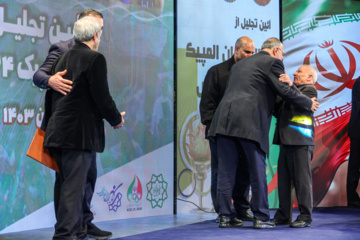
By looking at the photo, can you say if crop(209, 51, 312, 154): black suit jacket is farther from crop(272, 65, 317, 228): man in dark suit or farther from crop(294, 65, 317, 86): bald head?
crop(294, 65, 317, 86): bald head

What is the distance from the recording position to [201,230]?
12.5 feet

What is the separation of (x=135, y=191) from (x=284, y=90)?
1816 millimetres

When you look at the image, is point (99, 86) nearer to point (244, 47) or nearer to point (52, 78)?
point (52, 78)

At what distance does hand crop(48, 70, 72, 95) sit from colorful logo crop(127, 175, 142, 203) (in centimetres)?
204

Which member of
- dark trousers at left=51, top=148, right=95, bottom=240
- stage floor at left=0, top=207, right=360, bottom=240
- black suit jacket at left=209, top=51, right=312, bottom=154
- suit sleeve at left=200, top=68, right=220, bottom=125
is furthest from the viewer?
suit sleeve at left=200, top=68, right=220, bottom=125

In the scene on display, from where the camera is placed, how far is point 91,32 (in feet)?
9.77

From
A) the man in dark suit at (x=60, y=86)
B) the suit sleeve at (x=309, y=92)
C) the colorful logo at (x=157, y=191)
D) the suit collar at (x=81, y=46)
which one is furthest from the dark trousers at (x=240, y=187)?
the suit collar at (x=81, y=46)

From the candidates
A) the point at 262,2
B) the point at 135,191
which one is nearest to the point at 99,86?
the point at 135,191

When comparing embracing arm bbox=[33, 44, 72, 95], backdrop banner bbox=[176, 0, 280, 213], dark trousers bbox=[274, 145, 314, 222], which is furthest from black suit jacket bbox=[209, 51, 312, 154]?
embracing arm bbox=[33, 44, 72, 95]

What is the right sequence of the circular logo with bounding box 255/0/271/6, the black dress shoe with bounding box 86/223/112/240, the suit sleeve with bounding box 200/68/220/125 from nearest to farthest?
the black dress shoe with bounding box 86/223/112/240 → the suit sleeve with bounding box 200/68/220/125 → the circular logo with bounding box 255/0/271/6

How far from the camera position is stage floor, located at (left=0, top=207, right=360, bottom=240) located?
3.48m

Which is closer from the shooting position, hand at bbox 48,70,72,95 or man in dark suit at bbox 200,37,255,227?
hand at bbox 48,70,72,95

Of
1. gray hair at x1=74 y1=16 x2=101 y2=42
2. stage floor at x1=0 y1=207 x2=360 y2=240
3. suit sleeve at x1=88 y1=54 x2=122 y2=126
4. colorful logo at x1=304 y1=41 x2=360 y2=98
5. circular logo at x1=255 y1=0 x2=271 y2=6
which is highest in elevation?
circular logo at x1=255 y1=0 x2=271 y2=6

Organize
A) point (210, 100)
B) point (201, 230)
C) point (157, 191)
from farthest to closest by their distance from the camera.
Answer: point (157, 191) → point (210, 100) → point (201, 230)
